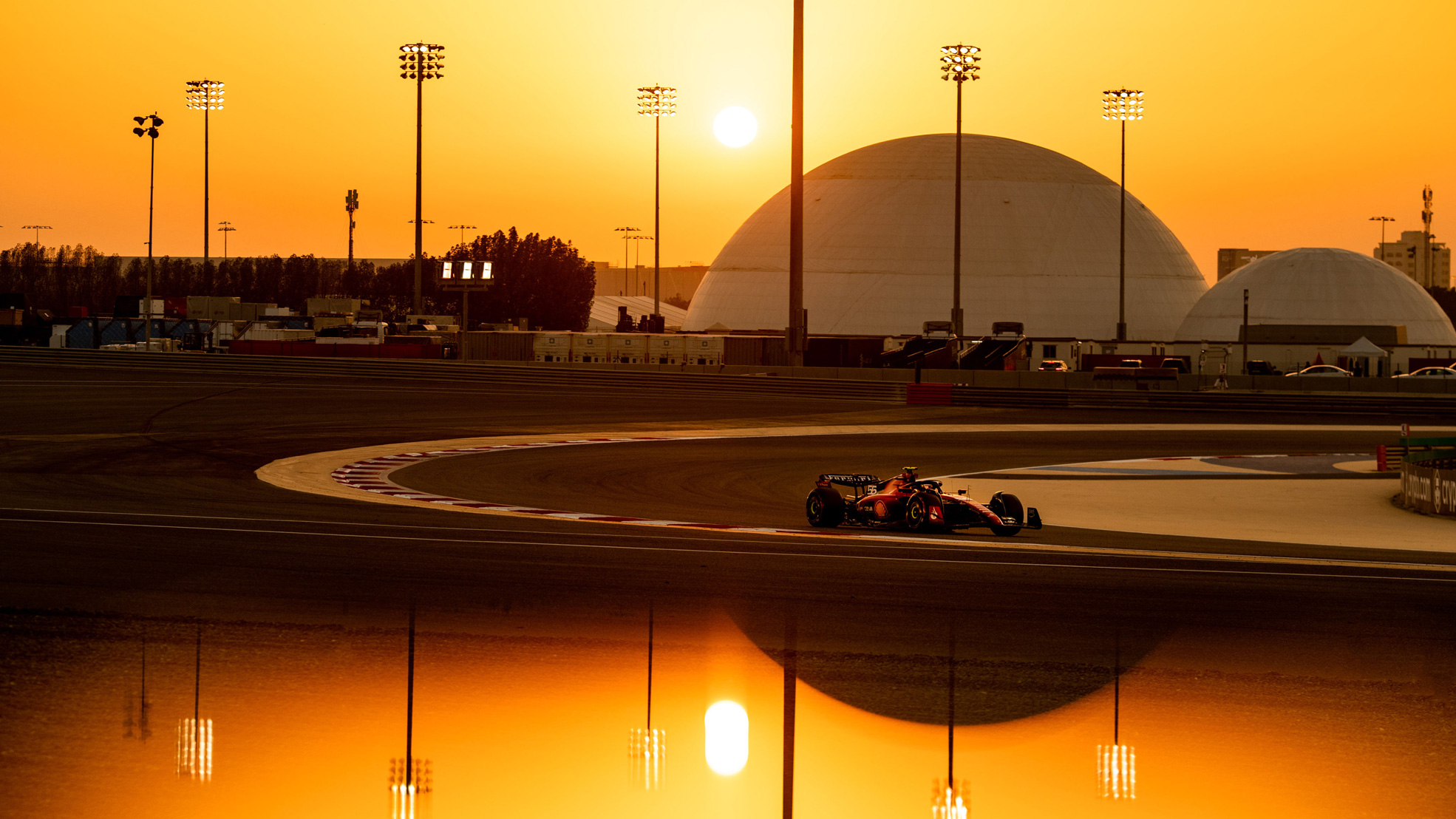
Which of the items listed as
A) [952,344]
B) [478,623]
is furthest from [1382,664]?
[952,344]

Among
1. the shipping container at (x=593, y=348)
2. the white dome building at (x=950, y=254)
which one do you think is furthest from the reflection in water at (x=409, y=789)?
the white dome building at (x=950, y=254)

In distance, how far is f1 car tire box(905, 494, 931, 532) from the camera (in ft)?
59.5

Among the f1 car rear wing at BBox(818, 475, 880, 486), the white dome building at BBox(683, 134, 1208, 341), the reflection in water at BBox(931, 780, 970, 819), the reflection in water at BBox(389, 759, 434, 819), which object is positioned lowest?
the reflection in water at BBox(389, 759, 434, 819)

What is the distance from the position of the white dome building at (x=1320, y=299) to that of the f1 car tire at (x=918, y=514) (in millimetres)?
107929

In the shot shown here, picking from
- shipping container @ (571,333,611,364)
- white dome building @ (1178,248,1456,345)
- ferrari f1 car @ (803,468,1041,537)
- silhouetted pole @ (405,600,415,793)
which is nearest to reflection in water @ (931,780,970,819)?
silhouetted pole @ (405,600,415,793)

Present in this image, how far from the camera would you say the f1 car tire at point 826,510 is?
744 inches

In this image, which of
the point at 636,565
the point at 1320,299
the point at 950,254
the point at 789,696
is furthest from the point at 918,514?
the point at 1320,299

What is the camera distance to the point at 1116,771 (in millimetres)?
7316

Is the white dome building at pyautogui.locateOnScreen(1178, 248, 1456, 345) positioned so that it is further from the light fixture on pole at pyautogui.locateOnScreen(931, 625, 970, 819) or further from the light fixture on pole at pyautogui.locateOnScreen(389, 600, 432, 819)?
the light fixture on pole at pyautogui.locateOnScreen(389, 600, 432, 819)

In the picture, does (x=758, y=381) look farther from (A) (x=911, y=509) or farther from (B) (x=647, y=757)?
(B) (x=647, y=757)

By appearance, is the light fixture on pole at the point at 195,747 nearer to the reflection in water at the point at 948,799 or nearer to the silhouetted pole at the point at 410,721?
the silhouetted pole at the point at 410,721

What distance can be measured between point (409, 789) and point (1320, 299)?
405 feet

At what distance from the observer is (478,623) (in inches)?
429

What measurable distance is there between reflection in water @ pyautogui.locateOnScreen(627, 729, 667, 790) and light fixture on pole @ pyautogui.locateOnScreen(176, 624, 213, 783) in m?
2.19
